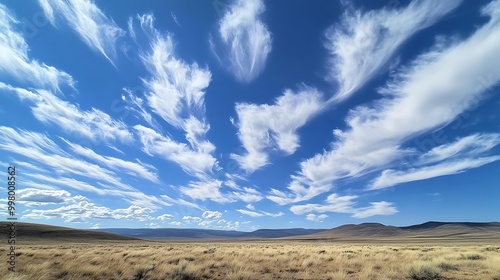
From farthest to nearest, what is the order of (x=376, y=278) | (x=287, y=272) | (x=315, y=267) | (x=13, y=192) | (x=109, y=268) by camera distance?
1. (x=315, y=267)
2. (x=287, y=272)
3. (x=109, y=268)
4. (x=376, y=278)
5. (x=13, y=192)

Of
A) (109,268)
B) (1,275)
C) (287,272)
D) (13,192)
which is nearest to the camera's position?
(1,275)

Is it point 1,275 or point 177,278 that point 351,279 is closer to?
point 177,278

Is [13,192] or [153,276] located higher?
[13,192]

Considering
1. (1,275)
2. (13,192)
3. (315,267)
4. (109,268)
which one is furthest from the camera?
(315,267)

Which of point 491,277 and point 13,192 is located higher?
point 13,192

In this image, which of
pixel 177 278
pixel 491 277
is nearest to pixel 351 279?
pixel 491 277

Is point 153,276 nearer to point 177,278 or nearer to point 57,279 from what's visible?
point 177,278

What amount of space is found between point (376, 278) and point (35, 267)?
14352 mm

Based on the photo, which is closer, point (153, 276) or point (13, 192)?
point (13, 192)

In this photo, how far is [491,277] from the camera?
36.4ft

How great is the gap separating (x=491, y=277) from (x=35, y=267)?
18.8 meters

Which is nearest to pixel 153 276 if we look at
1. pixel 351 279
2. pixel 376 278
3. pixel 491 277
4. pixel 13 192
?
pixel 13 192

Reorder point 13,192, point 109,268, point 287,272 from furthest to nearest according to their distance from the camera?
point 287,272 < point 109,268 < point 13,192

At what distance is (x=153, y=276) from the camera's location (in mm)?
12039
